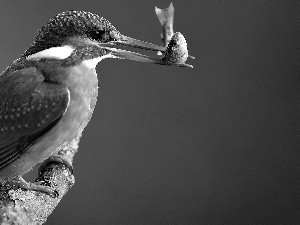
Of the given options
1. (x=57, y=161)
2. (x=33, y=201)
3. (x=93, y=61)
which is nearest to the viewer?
(x=33, y=201)

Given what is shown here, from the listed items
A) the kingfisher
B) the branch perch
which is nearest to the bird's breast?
the kingfisher

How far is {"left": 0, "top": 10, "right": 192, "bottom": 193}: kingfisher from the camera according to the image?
1423 mm

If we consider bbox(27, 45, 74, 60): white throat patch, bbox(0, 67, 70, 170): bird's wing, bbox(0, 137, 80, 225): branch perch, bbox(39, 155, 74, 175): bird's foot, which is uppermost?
bbox(27, 45, 74, 60): white throat patch

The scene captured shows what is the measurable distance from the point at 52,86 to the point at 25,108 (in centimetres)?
10

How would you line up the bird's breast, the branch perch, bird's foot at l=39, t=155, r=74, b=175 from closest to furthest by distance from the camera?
the branch perch, the bird's breast, bird's foot at l=39, t=155, r=74, b=175

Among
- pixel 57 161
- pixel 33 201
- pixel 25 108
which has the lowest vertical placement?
pixel 33 201

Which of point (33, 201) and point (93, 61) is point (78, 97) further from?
point (33, 201)

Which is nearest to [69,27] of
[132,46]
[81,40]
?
[81,40]

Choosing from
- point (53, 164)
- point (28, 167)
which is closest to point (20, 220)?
point (28, 167)

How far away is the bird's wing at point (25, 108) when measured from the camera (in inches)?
59.4

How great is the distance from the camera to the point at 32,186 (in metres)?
1.49

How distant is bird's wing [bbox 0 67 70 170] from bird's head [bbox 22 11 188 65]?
0.26 ft

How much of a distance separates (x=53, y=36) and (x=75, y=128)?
0.94 feet

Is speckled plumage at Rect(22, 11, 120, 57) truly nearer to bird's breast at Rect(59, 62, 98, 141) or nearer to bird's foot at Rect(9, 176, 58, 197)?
bird's breast at Rect(59, 62, 98, 141)
